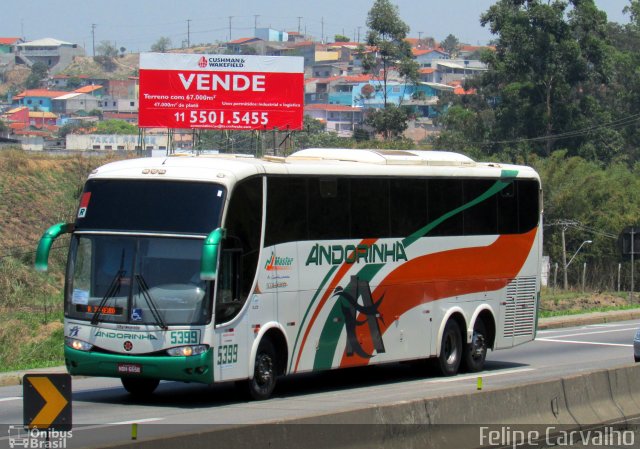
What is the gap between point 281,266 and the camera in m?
15.0

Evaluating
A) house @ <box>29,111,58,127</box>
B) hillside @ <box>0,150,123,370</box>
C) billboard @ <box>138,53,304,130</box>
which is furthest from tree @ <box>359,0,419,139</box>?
house @ <box>29,111,58,127</box>

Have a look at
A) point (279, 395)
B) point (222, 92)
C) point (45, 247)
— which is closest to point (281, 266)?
point (279, 395)

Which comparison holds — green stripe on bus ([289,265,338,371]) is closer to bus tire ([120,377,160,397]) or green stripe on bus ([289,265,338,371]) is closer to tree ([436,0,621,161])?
bus tire ([120,377,160,397])

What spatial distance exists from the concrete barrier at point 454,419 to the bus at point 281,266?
3.80 meters

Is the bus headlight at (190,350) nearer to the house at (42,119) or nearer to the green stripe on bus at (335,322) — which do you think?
the green stripe on bus at (335,322)

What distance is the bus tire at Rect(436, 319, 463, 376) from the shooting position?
18.1 metres

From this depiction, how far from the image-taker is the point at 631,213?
219 feet

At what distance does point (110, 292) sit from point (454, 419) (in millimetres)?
5398

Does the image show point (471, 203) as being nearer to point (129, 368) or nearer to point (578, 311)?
point (129, 368)

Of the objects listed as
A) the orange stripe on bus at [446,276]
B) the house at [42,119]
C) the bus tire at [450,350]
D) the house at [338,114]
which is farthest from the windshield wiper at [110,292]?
the house at [42,119]

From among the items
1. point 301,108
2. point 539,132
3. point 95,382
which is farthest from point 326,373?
point 539,132

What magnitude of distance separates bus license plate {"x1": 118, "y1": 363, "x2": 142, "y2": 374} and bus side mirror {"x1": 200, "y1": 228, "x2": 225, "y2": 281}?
60.5 inches

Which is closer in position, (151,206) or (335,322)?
(151,206)

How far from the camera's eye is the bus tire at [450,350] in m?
18.1
